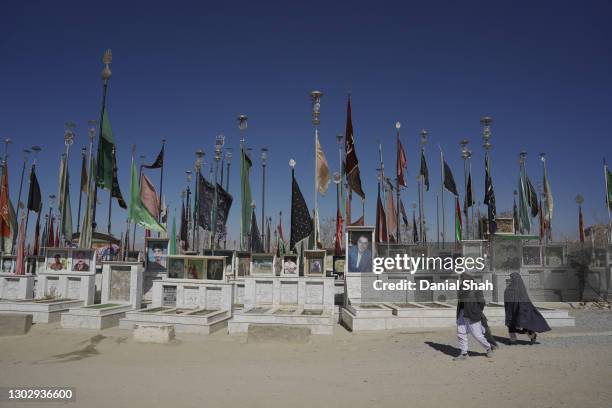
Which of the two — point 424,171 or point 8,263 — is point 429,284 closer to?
point 424,171

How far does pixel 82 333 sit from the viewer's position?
12.5 metres

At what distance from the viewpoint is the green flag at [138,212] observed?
17703mm

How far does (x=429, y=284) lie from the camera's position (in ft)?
57.7

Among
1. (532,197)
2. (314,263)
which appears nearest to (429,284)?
(314,263)

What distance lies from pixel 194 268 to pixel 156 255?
5694mm

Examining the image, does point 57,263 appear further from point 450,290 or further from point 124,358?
point 450,290

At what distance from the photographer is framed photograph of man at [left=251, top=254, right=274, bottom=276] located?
18.1 meters

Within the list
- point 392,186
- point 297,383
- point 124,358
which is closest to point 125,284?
point 124,358

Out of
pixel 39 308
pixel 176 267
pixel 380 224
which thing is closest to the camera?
pixel 39 308

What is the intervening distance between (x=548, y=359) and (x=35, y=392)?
9247mm

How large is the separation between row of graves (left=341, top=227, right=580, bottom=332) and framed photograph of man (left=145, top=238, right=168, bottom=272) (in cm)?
897

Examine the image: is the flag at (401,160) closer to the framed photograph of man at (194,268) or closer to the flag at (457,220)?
the flag at (457,220)

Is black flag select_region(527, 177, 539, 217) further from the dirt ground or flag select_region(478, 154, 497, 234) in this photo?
the dirt ground

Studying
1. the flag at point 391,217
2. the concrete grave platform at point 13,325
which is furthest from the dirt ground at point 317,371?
the flag at point 391,217
